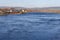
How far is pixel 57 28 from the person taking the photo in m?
1.11

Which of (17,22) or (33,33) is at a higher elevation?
(17,22)

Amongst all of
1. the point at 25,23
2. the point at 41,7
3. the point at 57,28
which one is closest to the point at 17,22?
the point at 25,23

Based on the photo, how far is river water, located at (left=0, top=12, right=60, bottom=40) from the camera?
1.05m

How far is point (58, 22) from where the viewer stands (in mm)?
1156

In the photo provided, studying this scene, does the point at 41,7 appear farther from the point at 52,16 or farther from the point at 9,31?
the point at 9,31

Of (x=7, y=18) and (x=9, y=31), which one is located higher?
(x=7, y=18)

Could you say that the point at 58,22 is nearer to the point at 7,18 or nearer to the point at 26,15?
the point at 26,15

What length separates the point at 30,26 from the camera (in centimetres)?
113

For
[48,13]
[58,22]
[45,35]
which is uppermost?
[48,13]

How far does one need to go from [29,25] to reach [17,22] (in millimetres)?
144

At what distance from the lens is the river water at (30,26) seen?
1.05 meters

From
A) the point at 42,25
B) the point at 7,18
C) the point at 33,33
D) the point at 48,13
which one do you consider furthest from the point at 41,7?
the point at 7,18

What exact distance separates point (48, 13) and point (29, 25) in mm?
260

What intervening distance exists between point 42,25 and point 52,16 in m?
0.16
